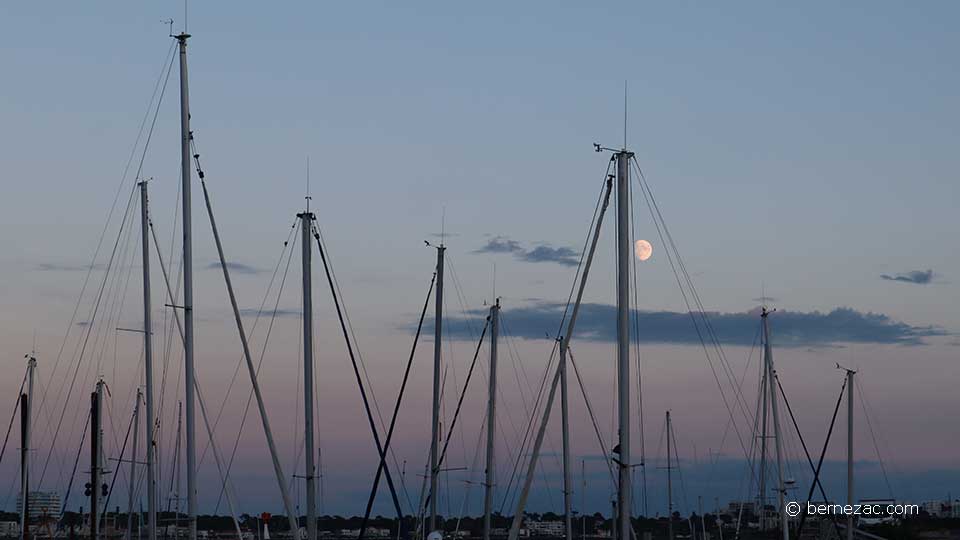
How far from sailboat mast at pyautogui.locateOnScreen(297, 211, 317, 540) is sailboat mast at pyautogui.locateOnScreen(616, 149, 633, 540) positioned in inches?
398

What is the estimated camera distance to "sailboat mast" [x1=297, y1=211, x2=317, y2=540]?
4434 cm

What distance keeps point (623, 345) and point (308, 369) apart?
1149 centimetres

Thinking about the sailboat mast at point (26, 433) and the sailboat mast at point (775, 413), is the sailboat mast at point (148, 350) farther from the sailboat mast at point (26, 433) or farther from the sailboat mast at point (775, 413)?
the sailboat mast at point (775, 413)

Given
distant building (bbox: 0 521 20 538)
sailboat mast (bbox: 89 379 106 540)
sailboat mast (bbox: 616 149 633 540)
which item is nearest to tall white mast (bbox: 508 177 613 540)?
sailboat mast (bbox: 616 149 633 540)

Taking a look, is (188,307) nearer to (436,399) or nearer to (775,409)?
(436,399)

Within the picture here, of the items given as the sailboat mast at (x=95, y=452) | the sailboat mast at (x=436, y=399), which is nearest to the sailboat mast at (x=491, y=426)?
the sailboat mast at (x=436, y=399)

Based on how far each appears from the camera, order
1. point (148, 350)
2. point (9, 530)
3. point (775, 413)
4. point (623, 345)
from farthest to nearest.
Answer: point (9, 530) → point (775, 413) → point (148, 350) → point (623, 345)

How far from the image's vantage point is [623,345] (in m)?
40.3

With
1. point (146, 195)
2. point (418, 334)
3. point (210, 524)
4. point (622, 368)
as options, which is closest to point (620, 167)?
point (622, 368)

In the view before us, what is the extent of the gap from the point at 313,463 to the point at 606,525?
413ft

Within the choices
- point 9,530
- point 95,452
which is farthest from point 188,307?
point 9,530

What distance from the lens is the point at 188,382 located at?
136ft

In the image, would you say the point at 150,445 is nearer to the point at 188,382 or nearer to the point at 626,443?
the point at 188,382

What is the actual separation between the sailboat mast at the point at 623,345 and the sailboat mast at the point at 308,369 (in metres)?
10.1
